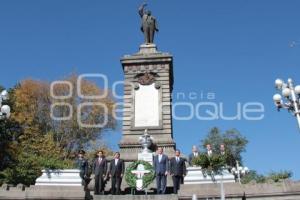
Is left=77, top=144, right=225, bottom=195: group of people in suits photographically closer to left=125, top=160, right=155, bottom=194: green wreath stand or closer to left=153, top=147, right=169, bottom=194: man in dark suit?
left=153, top=147, right=169, bottom=194: man in dark suit

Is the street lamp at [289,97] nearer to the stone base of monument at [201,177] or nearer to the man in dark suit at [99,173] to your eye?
the stone base of monument at [201,177]

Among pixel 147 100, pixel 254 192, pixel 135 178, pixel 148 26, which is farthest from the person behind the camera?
pixel 148 26

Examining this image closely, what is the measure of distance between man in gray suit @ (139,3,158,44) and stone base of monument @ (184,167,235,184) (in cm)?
1156

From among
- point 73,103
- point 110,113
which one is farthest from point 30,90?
point 110,113

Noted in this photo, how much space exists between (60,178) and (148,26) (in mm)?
12454

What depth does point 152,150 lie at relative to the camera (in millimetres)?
22562

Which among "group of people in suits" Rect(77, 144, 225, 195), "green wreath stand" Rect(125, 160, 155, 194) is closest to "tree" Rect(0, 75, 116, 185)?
"green wreath stand" Rect(125, 160, 155, 194)

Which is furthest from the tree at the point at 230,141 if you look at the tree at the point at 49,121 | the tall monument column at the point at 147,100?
the tall monument column at the point at 147,100

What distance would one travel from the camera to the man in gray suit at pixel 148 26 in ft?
87.9

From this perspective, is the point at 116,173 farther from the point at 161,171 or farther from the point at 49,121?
the point at 49,121

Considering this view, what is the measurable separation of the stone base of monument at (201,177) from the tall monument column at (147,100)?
4.98 meters

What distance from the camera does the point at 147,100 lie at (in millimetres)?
24359

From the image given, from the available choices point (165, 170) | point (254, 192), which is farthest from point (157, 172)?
point (254, 192)

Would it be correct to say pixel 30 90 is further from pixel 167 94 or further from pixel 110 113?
pixel 167 94
